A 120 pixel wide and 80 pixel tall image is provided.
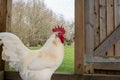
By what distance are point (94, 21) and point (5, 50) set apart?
2.23m

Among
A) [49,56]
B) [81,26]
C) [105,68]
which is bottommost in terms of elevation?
[105,68]

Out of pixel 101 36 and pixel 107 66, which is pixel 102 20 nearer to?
pixel 101 36

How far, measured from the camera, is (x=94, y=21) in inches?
148

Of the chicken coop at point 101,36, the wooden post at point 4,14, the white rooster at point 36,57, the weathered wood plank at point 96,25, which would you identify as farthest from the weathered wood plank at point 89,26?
the white rooster at point 36,57

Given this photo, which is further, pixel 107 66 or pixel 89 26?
pixel 107 66

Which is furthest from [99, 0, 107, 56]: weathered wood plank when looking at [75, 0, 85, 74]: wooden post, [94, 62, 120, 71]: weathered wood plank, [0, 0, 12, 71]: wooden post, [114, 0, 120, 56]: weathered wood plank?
[0, 0, 12, 71]: wooden post

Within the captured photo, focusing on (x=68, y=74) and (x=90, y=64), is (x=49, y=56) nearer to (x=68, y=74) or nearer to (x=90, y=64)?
(x=68, y=74)

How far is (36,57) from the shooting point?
171 centimetres

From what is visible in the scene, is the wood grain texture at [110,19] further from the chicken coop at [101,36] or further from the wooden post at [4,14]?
the wooden post at [4,14]

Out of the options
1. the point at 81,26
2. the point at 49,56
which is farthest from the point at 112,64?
the point at 49,56

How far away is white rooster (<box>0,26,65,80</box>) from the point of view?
5.50 feet

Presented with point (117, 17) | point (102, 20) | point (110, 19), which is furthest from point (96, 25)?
point (117, 17)

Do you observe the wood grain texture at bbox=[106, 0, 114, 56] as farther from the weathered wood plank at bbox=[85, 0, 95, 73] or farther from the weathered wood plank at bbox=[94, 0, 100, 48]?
the weathered wood plank at bbox=[85, 0, 95, 73]

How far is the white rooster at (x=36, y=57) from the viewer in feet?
5.50
